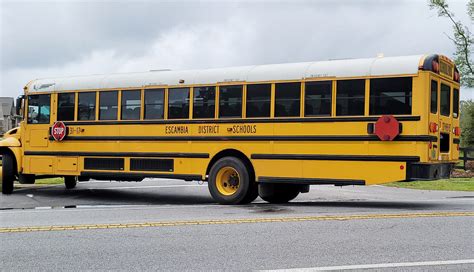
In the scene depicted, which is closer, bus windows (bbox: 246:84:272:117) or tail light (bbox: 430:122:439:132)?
tail light (bbox: 430:122:439:132)

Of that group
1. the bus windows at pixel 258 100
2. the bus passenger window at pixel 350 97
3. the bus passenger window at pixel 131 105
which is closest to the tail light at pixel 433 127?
the bus passenger window at pixel 350 97

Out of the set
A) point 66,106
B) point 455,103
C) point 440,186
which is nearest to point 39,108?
point 66,106

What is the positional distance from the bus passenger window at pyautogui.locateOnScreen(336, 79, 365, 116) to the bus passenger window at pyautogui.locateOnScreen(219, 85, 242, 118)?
2091 mm

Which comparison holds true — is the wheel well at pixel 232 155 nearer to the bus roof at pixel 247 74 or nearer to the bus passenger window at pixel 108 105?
the bus roof at pixel 247 74

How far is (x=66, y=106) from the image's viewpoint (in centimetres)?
1528

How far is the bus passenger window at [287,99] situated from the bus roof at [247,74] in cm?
18

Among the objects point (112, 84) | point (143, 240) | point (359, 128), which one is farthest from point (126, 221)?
point (112, 84)

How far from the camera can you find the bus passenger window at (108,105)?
1441cm

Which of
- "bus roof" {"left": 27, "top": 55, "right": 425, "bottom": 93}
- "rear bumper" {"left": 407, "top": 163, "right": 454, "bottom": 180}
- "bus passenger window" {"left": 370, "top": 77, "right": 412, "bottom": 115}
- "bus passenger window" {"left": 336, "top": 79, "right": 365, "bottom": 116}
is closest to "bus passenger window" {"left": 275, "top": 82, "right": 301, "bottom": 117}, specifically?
"bus roof" {"left": 27, "top": 55, "right": 425, "bottom": 93}

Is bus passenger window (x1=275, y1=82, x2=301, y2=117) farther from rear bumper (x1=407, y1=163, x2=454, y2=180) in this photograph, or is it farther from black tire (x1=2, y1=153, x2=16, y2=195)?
black tire (x1=2, y1=153, x2=16, y2=195)

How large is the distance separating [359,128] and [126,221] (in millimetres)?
4591

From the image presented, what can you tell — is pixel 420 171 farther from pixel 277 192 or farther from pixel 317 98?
pixel 277 192

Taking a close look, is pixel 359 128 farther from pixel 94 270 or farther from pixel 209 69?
pixel 94 270

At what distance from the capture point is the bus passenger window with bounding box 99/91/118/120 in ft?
47.3
